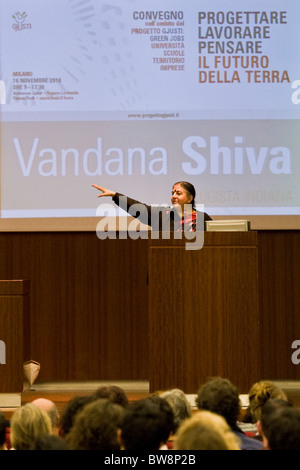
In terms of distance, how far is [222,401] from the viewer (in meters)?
2.78

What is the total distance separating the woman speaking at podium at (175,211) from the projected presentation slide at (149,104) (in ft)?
3.48

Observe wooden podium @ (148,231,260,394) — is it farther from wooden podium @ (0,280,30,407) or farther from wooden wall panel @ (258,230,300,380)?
wooden wall panel @ (258,230,300,380)

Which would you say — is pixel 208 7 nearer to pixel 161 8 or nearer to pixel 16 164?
pixel 161 8

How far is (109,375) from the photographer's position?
237 inches

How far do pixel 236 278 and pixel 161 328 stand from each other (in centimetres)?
46

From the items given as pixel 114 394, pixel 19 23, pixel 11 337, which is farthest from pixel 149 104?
pixel 114 394

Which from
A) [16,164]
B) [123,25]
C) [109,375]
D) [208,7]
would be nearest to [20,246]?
[16,164]

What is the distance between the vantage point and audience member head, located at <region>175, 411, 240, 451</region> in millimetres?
1847

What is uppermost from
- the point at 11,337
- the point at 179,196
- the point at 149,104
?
the point at 149,104

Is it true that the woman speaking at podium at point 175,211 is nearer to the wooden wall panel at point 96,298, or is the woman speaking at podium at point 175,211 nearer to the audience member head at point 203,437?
the wooden wall panel at point 96,298

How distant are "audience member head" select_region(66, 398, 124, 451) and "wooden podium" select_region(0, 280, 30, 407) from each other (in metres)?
2.21

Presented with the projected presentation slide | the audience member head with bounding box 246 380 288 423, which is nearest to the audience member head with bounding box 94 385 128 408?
the audience member head with bounding box 246 380 288 423

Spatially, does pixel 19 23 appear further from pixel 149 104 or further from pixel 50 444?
pixel 50 444
